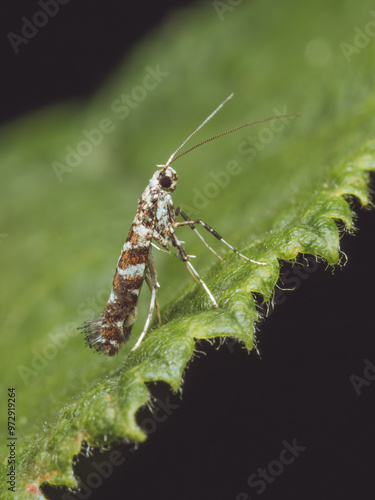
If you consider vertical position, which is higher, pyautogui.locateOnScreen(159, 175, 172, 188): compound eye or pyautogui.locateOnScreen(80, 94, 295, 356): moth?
pyautogui.locateOnScreen(159, 175, 172, 188): compound eye

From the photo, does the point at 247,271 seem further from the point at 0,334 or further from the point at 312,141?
the point at 0,334

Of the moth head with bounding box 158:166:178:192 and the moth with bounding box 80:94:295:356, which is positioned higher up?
the moth head with bounding box 158:166:178:192

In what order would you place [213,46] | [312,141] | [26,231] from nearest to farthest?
1. [312,141]
2. [26,231]
3. [213,46]

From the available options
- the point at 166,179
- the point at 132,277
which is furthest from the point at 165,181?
the point at 132,277

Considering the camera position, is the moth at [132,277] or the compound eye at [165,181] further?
the compound eye at [165,181]

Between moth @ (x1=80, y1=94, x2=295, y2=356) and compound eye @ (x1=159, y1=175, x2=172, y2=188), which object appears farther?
compound eye @ (x1=159, y1=175, x2=172, y2=188)

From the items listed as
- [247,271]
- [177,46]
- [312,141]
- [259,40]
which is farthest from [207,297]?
[177,46]

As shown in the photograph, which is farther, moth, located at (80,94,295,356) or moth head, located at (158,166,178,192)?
moth head, located at (158,166,178,192)

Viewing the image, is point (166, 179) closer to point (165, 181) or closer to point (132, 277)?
point (165, 181)
